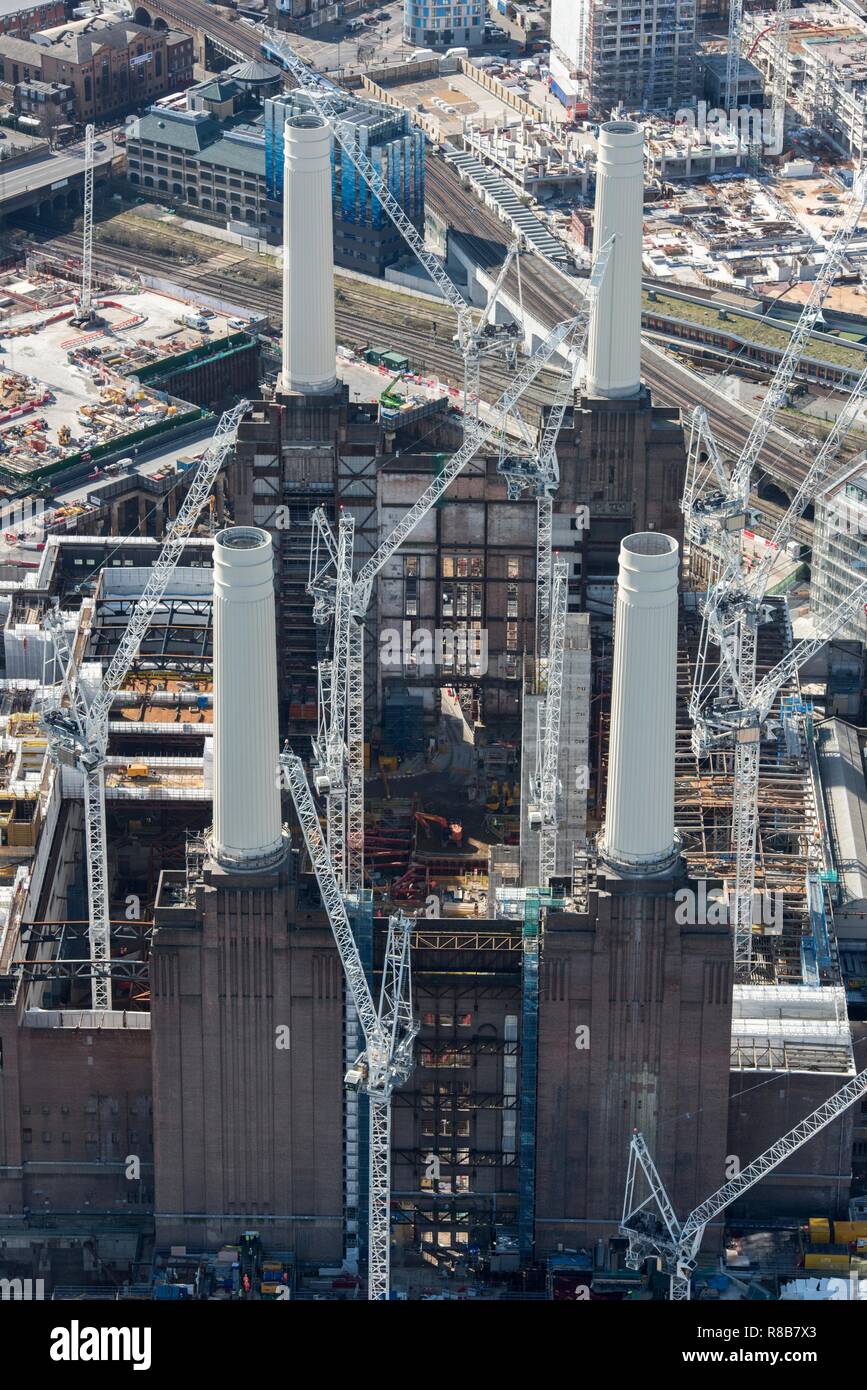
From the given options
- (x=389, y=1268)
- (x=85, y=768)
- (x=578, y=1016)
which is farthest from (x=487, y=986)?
(x=85, y=768)

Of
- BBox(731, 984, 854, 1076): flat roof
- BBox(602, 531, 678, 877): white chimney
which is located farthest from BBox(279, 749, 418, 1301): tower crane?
BBox(731, 984, 854, 1076): flat roof

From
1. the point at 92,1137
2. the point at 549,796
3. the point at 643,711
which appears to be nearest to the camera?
the point at 643,711

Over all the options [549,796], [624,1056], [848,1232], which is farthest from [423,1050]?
[848,1232]

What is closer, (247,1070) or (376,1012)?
(376,1012)

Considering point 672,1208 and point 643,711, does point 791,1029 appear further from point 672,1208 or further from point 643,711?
point 643,711

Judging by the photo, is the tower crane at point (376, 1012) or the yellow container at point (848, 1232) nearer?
the tower crane at point (376, 1012)

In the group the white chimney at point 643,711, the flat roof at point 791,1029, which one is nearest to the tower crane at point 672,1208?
the flat roof at point 791,1029

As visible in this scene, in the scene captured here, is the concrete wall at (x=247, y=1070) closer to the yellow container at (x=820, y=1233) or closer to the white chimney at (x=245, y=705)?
the white chimney at (x=245, y=705)
